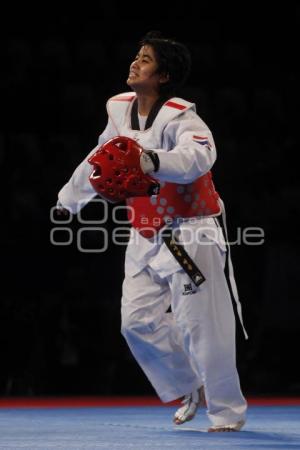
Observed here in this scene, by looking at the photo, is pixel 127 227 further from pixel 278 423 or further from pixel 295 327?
pixel 278 423

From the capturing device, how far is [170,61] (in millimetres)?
4152

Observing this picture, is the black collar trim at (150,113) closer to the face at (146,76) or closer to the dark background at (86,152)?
the face at (146,76)

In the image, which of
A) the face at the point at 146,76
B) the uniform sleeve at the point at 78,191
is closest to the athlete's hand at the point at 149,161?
the face at the point at 146,76

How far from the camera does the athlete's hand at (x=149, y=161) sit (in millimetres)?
3553

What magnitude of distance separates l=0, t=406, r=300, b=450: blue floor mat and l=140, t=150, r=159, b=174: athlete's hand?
1061 millimetres

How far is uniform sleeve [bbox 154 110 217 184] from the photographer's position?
3613mm

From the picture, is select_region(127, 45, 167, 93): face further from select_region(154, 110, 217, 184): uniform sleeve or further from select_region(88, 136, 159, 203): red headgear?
select_region(88, 136, 159, 203): red headgear

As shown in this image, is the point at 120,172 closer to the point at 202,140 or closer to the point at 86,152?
the point at 202,140

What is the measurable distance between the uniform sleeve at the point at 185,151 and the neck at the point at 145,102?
0.24 meters

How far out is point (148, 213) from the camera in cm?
400

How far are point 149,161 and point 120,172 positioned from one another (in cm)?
12

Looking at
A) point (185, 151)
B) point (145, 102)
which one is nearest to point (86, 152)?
point (145, 102)

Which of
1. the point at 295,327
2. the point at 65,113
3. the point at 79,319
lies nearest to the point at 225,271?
the point at 79,319
